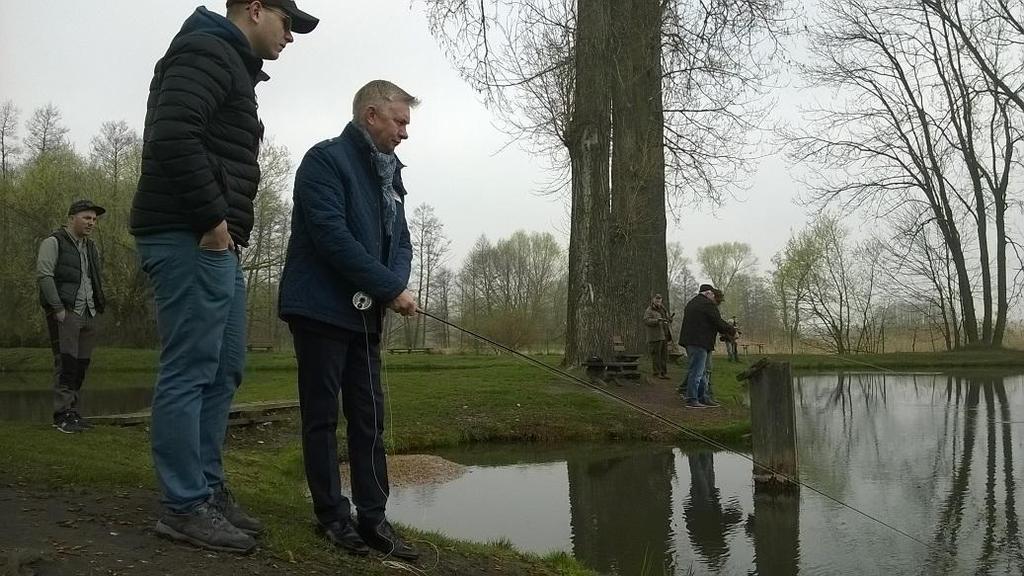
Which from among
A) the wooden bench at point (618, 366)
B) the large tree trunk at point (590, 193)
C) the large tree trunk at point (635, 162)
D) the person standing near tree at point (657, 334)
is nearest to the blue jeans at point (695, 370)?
the wooden bench at point (618, 366)

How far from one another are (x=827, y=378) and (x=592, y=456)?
57.7 ft

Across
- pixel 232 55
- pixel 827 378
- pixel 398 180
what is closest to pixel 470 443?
pixel 398 180

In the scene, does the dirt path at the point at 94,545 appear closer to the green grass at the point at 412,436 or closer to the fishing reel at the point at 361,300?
the green grass at the point at 412,436

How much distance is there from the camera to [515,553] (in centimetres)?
451

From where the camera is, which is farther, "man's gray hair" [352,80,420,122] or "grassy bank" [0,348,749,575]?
"grassy bank" [0,348,749,575]

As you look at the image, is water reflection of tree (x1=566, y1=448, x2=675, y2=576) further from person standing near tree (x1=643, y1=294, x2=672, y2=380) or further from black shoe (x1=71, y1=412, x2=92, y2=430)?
person standing near tree (x1=643, y1=294, x2=672, y2=380)

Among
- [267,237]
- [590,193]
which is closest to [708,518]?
[590,193]

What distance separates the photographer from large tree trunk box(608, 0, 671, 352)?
13828 millimetres

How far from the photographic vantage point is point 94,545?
302 cm

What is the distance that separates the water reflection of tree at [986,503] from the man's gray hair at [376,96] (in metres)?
4.05

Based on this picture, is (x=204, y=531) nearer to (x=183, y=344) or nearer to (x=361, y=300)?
(x=183, y=344)

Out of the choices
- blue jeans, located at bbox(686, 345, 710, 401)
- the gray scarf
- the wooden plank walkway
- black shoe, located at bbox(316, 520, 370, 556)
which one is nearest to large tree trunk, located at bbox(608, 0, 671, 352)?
blue jeans, located at bbox(686, 345, 710, 401)

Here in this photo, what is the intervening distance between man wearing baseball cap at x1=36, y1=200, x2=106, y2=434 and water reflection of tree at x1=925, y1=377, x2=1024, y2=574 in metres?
Answer: 6.71

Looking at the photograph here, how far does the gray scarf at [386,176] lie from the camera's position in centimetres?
376
